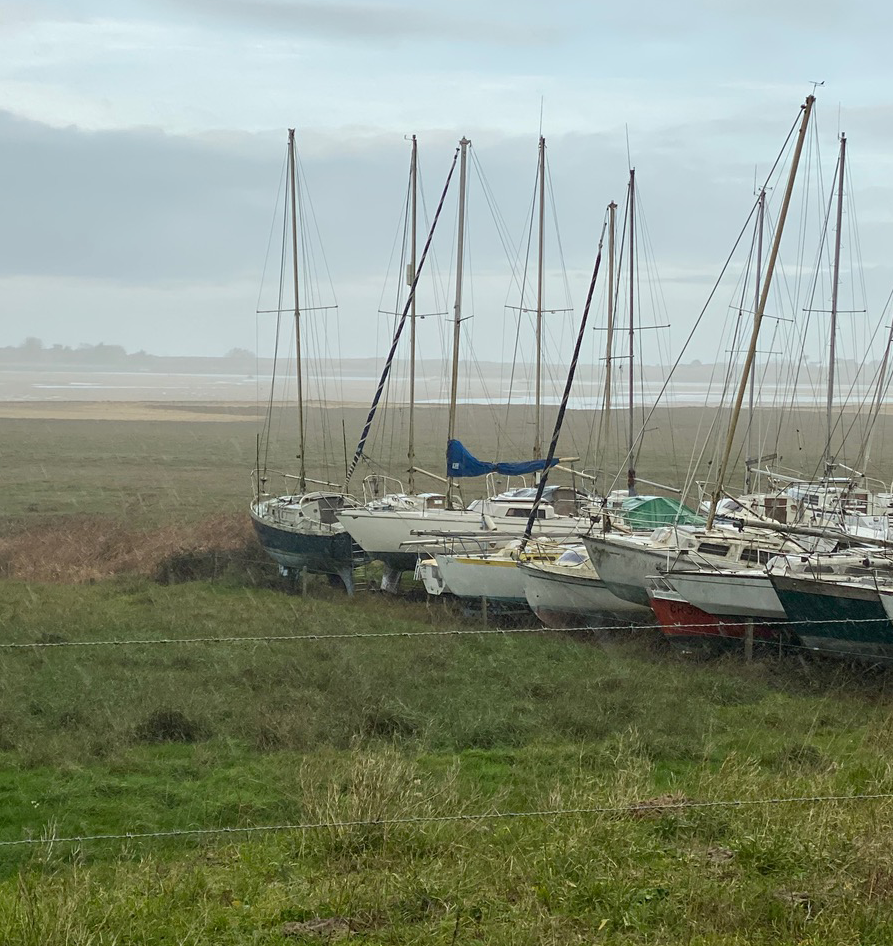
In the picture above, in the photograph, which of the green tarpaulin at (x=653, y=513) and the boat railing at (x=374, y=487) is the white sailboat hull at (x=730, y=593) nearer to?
the green tarpaulin at (x=653, y=513)

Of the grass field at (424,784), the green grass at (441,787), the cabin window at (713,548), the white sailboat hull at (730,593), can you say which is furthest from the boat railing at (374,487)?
the white sailboat hull at (730,593)

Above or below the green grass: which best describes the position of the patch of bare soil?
below

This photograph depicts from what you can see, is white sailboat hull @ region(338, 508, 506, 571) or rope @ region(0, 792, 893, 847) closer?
rope @ region(0, 792, 893, 847)

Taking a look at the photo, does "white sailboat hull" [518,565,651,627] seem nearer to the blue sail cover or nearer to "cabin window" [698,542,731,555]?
"cabin window" [698,542,731,555]

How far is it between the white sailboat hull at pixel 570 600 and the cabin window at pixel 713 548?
1.96 meters

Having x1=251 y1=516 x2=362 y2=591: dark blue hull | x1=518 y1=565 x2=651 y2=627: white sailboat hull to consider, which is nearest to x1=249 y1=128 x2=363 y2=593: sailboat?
x1=251 y1=516 x2=362 y2=591: dark blue hull

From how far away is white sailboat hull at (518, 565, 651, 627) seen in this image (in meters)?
24.7

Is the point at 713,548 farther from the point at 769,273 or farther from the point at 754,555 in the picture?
the point at 769,273

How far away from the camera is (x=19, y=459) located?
73000mm

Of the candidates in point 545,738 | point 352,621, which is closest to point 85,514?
point 352,621

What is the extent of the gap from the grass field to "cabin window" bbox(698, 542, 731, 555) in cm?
218

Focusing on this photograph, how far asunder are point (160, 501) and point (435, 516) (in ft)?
78.3

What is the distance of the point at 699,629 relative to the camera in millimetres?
21750

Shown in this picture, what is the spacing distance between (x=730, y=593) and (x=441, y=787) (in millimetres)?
10169
